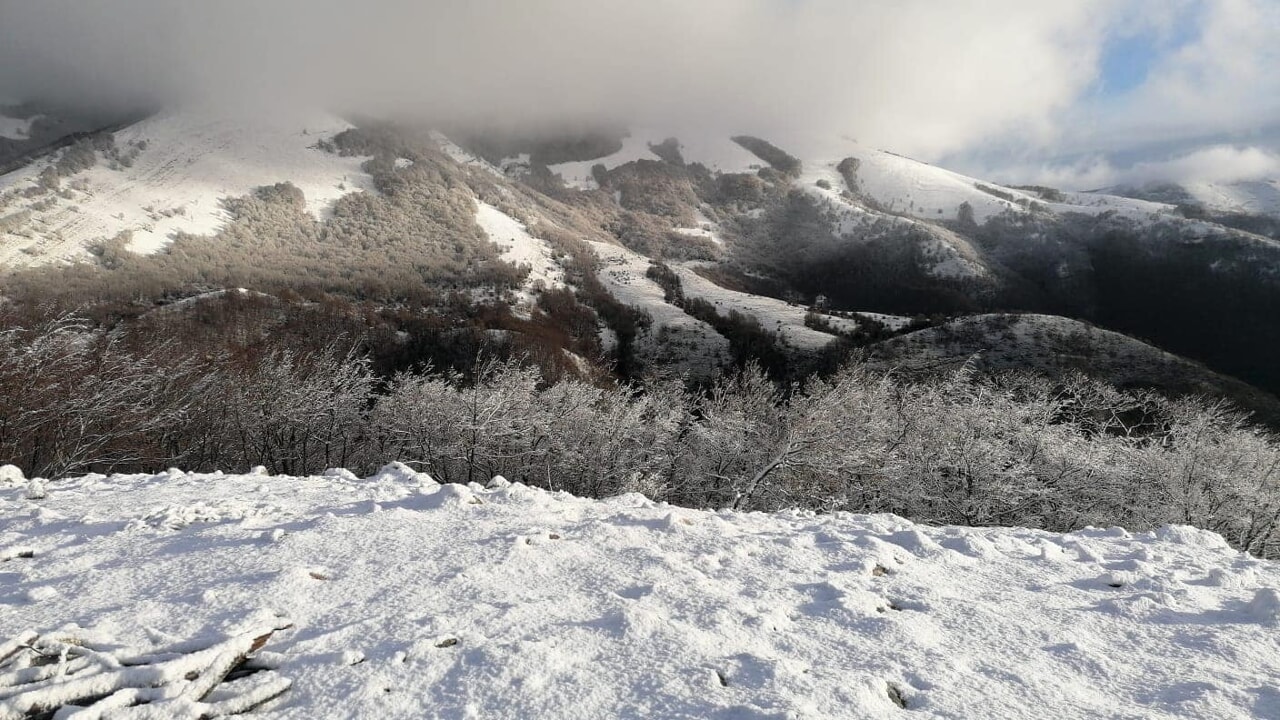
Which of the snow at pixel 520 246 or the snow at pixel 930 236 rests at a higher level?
the snow at pixel 930 236

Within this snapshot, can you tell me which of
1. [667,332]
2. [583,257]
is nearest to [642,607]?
[667,332]

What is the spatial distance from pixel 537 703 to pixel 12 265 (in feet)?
365

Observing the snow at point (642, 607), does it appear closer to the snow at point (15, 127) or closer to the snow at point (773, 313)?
the snow at point (773, 313)

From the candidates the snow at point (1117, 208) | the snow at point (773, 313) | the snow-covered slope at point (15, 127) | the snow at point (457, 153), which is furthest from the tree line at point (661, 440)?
the snow-covered slope at point (15, 127)

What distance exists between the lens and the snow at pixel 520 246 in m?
107

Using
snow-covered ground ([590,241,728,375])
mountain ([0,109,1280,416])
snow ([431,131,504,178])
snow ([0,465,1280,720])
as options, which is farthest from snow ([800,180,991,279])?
snow ([0,465,1280,720])

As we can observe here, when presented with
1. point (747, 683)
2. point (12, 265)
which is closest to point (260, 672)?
point (747, 683)

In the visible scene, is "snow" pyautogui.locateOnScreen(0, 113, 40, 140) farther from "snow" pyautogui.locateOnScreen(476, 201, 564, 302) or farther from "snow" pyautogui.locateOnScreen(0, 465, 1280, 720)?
"snow" pyautogui.locateOnScreen(0, 465, 1280, 720)

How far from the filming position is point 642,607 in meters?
4.55

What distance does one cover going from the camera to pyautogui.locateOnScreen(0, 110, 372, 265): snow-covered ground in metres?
86.7

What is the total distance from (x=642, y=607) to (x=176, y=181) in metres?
149

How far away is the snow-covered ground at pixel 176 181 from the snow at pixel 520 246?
31.1 meters

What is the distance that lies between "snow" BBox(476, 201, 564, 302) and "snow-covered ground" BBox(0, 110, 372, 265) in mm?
31063

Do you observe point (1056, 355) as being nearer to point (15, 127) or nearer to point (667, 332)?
point (667, 332)
